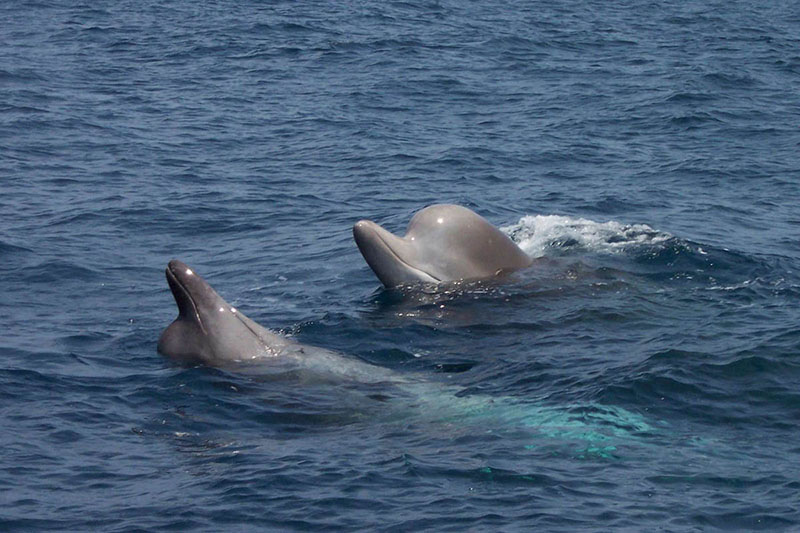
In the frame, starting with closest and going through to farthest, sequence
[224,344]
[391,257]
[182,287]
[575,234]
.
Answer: [182,287]
[224,344]
[391,257]
[575,234]

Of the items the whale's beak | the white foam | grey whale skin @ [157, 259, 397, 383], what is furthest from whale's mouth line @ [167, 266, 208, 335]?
the white foam

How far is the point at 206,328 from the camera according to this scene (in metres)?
13.6

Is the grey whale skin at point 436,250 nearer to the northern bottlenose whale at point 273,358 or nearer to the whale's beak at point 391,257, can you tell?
the whale's beak at point 391,257

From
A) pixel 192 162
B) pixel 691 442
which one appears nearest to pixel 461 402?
pixel 691 442

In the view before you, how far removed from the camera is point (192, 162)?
25.5 meters

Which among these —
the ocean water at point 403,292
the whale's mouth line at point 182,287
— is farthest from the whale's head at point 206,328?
the ocean water at point 403,292

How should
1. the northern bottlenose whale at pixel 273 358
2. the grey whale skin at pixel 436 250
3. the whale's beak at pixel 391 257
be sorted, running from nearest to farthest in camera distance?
the northern bottlenose whale at pixel 273 358 < the whale's beak at pixel 391 257 < the grey whale skin at pixel 436 250

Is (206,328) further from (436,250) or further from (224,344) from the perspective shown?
(436,250)

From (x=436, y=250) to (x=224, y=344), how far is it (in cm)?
390

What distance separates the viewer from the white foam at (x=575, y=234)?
19.0 metres

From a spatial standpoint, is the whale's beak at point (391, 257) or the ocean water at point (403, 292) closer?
the ocean water at point (403, 292)

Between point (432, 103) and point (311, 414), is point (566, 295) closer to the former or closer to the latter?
point (311, 414)

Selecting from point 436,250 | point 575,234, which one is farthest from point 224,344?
point 575,234

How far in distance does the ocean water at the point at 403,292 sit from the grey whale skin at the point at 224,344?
26 cm
